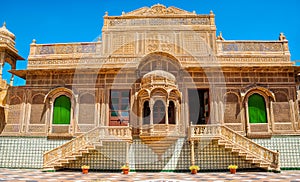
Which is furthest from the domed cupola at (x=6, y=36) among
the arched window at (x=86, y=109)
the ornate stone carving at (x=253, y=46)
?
the ornate stone carving at (x=253, y=46)

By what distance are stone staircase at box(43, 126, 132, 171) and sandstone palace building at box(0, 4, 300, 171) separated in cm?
5

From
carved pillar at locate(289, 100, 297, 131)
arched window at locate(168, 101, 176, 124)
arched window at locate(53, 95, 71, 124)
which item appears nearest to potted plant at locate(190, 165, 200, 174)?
arched window at locate(168, 101, 176, 124)

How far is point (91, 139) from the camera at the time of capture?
46.1 feet

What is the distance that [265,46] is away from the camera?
17016 millimetres

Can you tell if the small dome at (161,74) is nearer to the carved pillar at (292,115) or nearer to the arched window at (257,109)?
the arched window at (257,109)

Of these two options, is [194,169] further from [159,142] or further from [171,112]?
[171,112]

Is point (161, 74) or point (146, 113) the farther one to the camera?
point (146, 113)

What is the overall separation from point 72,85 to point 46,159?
179 inches

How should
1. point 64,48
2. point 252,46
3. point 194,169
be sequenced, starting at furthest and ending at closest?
→ point 64,48 < point 252,46 < point 194,169

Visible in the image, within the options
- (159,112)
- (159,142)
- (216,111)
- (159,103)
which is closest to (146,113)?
(159,112)

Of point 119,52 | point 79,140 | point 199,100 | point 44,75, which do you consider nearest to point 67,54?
point 44,75

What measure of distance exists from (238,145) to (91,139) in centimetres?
735

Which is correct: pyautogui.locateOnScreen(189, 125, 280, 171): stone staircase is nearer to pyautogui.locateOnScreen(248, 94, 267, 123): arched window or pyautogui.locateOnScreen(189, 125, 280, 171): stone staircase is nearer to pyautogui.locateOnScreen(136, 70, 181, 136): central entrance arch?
pyautogui.locateOnScreen(136, 70, 181, 136): central entrance arch

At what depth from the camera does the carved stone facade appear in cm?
1532
